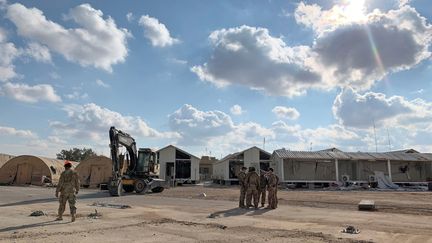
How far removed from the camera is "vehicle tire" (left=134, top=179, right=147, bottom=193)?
27.3 m

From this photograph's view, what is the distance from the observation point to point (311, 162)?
4231 centimetres

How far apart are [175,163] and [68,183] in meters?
35.4

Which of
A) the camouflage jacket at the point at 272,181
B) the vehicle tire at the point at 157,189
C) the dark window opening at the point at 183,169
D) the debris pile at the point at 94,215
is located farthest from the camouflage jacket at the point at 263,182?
the dark window opening at the point at 183,169

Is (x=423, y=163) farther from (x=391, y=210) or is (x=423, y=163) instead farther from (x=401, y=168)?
(x=391, y=210)

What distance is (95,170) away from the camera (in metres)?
39.8

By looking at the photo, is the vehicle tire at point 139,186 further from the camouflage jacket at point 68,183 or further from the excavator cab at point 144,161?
the camouflage jacket at point 68,183

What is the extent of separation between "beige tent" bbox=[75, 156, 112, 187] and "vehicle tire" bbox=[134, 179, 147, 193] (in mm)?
12921

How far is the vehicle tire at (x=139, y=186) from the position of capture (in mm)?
27303

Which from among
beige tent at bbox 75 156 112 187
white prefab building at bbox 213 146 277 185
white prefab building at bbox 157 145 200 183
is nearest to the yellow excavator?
beige tent at bbox 75 156 112 187

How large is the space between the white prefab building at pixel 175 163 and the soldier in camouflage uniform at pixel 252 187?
29766 millimetres

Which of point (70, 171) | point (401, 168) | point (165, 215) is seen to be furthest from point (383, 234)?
point (401, 168)

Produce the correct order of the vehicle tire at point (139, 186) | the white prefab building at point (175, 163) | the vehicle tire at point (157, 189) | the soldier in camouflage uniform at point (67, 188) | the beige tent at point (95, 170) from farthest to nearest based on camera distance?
the white prefab building at point (175, 163)
the beige tent at point (95, 170)
the vehicle tire at point (157, 189)
the vehicle tire at point (139, 186)
the soldier in camouflage uniform at point (67, 188)

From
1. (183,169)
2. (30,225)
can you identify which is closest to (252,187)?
(30,225)

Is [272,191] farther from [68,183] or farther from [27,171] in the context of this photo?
[27,171]
